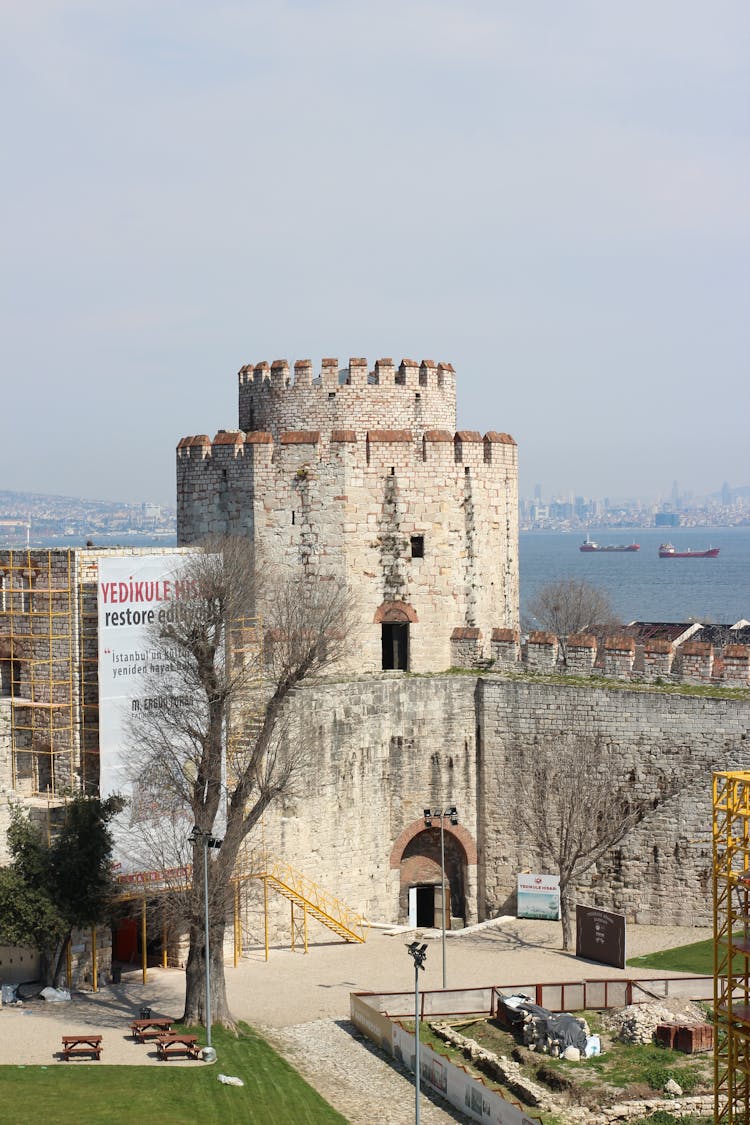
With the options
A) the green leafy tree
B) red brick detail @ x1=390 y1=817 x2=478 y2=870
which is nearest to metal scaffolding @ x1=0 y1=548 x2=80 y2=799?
the green leafy tree

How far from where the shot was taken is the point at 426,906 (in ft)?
128

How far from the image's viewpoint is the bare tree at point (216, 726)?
99.2ft

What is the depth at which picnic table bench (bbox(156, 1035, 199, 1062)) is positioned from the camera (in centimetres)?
2798

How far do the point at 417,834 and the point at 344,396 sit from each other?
10913 millimetres

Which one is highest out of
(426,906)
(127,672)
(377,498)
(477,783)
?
(377,498)

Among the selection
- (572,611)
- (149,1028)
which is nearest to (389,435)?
(149,1028)

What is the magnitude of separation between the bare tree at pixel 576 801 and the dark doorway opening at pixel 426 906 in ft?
9.58

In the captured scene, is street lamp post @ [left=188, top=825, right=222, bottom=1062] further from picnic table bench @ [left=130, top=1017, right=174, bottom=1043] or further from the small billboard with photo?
the small billboard with photo

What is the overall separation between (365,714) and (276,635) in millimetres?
3123

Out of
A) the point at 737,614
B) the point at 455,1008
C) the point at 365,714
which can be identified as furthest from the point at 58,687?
the point at 737,614

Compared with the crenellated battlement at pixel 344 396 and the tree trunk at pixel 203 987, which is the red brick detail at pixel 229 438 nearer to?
the crenellated battlement at pixel 344 396

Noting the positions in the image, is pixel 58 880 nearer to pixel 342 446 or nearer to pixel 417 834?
pixel 417 834

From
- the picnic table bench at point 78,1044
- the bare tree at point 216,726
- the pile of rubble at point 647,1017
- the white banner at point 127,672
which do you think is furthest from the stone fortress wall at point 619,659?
the picnic table bench at point 78,1044

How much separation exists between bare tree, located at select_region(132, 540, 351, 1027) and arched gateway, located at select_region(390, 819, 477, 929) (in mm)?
5004
